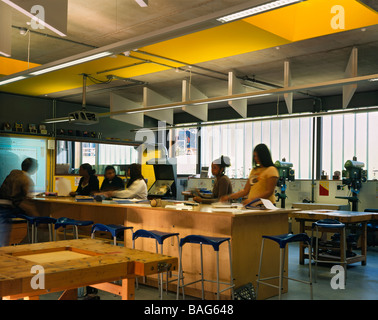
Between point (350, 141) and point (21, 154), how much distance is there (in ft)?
26.1

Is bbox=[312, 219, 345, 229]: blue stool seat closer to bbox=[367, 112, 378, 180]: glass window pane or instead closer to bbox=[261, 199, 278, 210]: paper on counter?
bbox=[261, 199, 278, 210]: paper on counter

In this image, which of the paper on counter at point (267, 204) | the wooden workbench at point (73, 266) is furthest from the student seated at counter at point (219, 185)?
the wooden workbench at point (73, 266)

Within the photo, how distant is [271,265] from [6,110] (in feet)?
26.6

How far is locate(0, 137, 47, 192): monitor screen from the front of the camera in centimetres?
1047

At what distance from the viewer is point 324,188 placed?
952cm

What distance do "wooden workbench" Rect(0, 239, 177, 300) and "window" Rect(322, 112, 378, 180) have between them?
8024 mm

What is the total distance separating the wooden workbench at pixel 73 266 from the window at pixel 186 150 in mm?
10207

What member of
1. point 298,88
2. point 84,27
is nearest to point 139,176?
point 84,27

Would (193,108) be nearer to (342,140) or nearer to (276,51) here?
(276,51)

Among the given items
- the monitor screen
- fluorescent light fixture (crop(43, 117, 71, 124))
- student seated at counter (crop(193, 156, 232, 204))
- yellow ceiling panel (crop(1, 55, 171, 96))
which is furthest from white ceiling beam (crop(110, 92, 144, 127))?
student seated at counter (crop(193, 156, 232, 204))

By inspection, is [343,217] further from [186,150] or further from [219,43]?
[186,150]

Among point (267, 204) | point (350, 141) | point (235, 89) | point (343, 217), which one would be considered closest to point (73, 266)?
point (267, 204)

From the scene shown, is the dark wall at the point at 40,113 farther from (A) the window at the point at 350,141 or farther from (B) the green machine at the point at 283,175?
(A) the window at the point at 350,141

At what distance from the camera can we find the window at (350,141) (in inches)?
382
